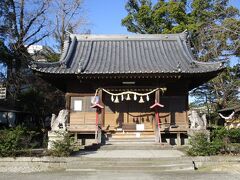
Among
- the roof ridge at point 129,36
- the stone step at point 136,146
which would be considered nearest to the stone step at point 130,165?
the stone step at point 136,146

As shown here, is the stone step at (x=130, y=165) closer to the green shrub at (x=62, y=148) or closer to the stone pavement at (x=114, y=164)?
the stone pavement at (x=114, y=164)

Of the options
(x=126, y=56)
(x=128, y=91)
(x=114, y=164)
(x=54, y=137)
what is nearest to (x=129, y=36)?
(x=126, y=56)

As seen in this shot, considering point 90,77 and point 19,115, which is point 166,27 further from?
point 90,77

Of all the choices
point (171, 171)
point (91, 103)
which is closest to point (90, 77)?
point (91, 103)

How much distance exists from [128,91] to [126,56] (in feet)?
10.4

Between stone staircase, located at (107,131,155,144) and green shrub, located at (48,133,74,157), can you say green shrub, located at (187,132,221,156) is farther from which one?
stone staircase, located at (107,131,155,144)

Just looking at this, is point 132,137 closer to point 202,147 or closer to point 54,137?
point 54,137

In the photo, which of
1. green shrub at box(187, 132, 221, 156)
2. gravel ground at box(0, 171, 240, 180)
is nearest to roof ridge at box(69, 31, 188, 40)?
green shrub at box(187, 132, 221, 156)

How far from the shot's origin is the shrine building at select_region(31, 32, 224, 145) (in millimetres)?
A: 18031

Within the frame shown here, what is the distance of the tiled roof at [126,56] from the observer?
59.6 ft

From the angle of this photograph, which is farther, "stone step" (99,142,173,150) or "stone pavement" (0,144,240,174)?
"stone step" (99,142,173,150)

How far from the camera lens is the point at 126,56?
21156 millimetres

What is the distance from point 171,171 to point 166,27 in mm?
31875

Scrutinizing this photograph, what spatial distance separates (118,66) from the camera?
1933 cm
